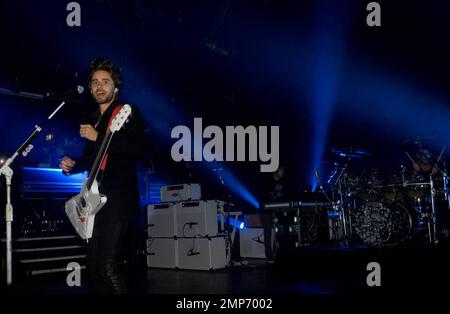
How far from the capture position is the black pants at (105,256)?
6.49 feet

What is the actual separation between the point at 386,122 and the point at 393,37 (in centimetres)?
156

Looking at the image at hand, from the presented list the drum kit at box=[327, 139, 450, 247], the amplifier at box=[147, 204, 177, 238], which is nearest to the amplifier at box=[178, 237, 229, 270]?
the amplifier at box=[147, 204, 177, 238]

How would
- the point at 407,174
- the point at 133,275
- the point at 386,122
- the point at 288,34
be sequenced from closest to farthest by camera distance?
the point at 133,275
the point at 407,174
the point at 288,34
the point at 386,122

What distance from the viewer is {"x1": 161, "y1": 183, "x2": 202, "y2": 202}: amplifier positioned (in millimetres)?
5969

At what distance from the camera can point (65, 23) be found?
562 cm

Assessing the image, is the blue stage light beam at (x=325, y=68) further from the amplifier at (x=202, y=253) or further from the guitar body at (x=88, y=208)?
the guitar body at (x=88, y=208)

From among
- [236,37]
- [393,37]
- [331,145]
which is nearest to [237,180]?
[331,145]

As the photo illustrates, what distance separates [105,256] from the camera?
6.49ft

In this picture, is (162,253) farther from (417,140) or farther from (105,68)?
(105,68)

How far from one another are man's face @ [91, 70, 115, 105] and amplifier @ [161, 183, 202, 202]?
3.77 m

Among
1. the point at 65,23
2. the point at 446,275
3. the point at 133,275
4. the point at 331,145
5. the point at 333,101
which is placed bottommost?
the point at 133,275

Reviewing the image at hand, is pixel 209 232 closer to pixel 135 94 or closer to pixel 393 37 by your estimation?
pixel 135 94

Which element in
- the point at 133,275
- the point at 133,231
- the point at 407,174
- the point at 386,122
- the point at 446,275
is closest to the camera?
the point at 446,275

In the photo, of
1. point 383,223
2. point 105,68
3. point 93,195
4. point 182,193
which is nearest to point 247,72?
point 182,193
